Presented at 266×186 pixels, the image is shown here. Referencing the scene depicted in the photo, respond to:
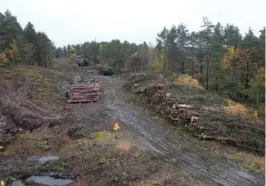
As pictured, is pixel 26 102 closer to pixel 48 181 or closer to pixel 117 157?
pixel 48 181

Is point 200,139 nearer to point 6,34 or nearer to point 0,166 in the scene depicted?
point 0,166

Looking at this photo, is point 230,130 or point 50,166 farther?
point 230,130

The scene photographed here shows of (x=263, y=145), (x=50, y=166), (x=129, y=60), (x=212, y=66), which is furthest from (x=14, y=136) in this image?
(x=129, y=60)

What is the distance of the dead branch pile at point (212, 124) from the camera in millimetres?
15023

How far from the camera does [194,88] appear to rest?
24.9 m

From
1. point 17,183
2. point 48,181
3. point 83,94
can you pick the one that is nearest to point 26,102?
point 83,94

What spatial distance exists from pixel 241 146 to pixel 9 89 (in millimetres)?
22737

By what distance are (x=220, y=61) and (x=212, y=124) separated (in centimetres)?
2012

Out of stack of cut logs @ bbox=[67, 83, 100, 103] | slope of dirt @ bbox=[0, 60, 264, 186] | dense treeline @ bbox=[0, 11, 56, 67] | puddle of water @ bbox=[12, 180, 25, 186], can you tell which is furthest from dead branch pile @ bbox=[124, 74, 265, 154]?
dense treeline @ bbox=[0, 11, 56, 67]

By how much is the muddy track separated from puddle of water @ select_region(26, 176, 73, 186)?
15.9ft

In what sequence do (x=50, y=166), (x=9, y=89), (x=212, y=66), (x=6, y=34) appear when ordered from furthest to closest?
(x=6, y=34) < (x=212, y=66) < (x=9, y=89) < (x=50, y=166)

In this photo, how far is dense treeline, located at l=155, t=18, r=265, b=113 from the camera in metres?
30.7

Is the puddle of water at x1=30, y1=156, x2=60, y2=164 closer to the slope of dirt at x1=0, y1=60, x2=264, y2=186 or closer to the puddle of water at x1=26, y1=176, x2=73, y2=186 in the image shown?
the slope of dirt at x1=0, y1=60, x2=264, y2=186

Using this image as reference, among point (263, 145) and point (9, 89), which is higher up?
point (9, 89)
